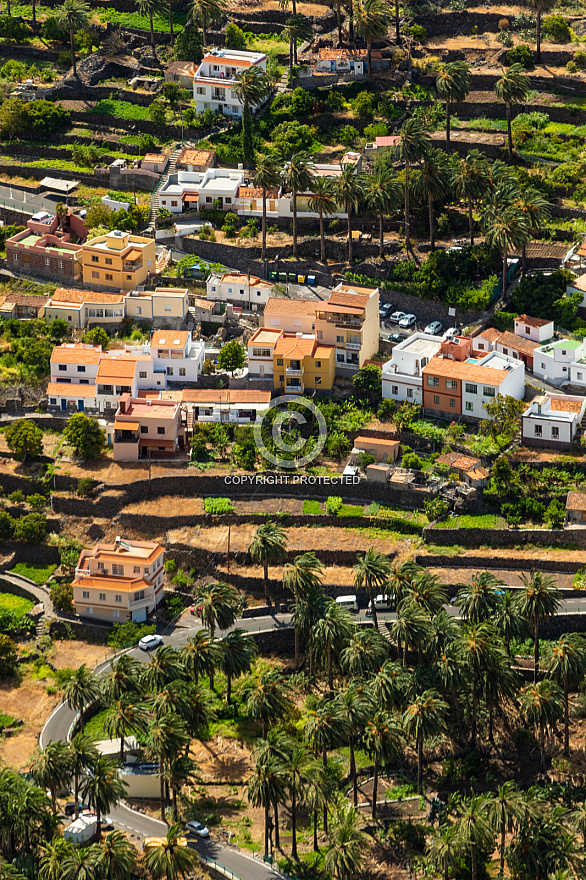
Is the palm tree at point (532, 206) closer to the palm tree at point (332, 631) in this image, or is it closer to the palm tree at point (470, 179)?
the palm tree at point (470, 179)

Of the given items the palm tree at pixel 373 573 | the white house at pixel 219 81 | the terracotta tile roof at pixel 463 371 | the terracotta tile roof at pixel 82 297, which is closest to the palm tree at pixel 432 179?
the terracotta tile roof at pixel 463 371

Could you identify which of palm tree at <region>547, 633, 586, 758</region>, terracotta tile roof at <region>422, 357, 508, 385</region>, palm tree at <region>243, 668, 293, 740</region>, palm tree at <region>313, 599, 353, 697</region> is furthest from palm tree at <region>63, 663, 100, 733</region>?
terracotta tile roof at <region>422, 357, 508, 385</region>

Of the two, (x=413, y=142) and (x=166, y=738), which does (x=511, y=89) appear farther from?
(x=166, y=738)

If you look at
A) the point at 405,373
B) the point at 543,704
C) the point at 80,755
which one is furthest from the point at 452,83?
the point at 80,755

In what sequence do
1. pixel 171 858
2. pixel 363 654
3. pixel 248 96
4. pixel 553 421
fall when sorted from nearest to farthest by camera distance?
pixel 171 858
pixel 363 654
pixel 553 421
pixel 248 96

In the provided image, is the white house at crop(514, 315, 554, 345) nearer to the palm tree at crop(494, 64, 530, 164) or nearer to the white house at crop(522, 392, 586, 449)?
the white house at crop(522, 392, 586, 449)
